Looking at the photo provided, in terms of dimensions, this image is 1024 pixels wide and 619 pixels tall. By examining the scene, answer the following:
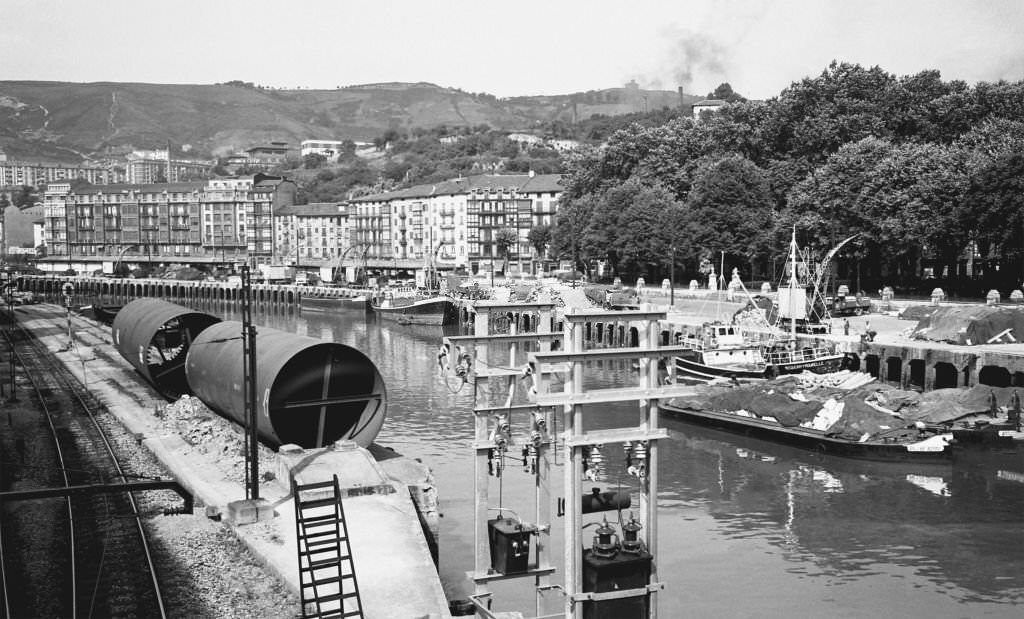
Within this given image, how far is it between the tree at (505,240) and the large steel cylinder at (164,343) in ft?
279

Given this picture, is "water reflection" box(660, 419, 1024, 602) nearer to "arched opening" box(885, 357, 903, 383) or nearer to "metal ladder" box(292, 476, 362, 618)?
"metal ladder" box(292, 476, 362, 618)

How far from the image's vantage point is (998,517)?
28.0 metres

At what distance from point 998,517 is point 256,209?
156 meters

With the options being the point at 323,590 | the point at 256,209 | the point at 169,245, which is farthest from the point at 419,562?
the point at 169,245

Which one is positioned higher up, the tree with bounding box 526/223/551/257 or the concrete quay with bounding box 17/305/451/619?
the tree with bounding box 526/223/551/257

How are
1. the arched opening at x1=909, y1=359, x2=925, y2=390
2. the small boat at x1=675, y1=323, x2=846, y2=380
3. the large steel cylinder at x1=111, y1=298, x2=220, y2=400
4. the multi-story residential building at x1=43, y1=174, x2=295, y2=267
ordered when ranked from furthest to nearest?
the multi-story residential building at x1=43, y1=174, x2=295, y2=267, the arched opening at x1=909, y1=359, x2=925, y2=390, the small boat at x1=675, y1=323, x2=846, y2=380, the large steel cylinder at x1=111, y1=298, x2=220, y2=400

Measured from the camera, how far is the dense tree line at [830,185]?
2704 inches

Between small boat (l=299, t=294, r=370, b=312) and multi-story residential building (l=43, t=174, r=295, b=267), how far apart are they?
5545 centimetres

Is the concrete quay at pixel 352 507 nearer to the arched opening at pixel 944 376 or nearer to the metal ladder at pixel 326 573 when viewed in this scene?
the metal ladder at pixel 326 573

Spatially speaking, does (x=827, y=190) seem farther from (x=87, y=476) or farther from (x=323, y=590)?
(x=323, y=590)

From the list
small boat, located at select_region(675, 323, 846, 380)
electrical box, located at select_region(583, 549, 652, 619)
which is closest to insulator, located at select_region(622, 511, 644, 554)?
electrical box, located at select_region(583, 549, 652, 619)

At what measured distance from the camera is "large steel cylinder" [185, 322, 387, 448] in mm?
28609

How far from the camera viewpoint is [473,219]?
453 ft

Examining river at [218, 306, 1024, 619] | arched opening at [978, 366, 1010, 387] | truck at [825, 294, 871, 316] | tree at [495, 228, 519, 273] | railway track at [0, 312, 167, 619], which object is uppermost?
tree at [495, 228, 519, 273]
